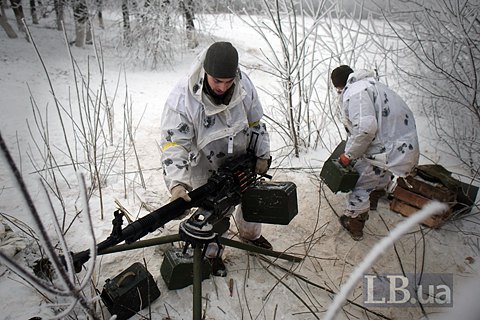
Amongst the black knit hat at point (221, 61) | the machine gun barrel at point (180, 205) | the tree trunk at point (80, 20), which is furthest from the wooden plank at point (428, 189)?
the tree trunk at point (80, 20)

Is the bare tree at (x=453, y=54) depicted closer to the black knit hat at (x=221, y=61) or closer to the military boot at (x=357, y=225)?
the military boot at (x=357, y=225)

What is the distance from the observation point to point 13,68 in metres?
6.96

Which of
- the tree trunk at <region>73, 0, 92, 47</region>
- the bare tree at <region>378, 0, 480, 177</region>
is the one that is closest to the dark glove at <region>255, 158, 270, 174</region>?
the bare tree at <region>378, 0, 480, 177</region>

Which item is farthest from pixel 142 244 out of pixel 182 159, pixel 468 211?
pixel 468 211

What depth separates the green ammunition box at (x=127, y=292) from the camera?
1.92m

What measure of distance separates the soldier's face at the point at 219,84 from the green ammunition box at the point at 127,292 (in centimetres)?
130

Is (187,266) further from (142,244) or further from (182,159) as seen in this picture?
(182,159)

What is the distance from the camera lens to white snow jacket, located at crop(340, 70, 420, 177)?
2.56 meters

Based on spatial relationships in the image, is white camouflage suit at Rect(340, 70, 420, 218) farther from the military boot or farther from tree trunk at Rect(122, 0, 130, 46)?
tree trunk at Rect(122, 0, 130, 46)

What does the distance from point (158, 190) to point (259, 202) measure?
1.85 m

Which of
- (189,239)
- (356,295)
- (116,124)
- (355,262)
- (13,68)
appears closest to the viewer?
(189,239)

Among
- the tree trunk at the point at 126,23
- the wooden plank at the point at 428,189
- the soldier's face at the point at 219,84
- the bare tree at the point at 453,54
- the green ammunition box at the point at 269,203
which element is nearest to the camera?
the soldier's face at the point at 219,84

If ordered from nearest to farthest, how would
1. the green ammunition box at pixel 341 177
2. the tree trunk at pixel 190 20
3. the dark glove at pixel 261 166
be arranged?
the dark glove at pixel 261 166
the green ammunition box at pixel 341 177
the tree trunk at pixel 190 20

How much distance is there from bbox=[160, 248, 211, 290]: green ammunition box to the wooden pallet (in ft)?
7.20
